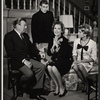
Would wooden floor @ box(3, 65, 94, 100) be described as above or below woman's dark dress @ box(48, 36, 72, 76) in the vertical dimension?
below

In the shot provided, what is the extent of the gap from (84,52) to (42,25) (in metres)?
0.50

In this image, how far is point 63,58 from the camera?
235 cm

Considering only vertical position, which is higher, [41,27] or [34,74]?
[41,27]

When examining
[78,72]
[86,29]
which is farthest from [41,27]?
[78,72]

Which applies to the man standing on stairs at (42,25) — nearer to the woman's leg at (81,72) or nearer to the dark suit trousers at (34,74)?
the dark suit trousers at (34,74)

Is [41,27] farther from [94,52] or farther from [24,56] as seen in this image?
[94,52]

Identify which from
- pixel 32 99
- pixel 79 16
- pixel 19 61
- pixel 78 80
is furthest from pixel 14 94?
pixel 79 16

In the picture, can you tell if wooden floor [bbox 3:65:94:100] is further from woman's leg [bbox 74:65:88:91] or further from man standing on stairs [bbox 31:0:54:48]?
man standing on stairs [bbox 31:0:54:48]

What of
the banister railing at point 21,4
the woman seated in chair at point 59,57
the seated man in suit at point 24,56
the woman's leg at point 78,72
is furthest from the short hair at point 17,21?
the woman's leg at point 78,72

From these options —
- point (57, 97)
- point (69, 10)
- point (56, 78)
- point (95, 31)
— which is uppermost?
point (69, 10)

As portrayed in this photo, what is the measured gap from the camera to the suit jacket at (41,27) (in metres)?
2.35

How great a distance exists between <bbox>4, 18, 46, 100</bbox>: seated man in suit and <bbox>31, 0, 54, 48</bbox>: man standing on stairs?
0.27 ft

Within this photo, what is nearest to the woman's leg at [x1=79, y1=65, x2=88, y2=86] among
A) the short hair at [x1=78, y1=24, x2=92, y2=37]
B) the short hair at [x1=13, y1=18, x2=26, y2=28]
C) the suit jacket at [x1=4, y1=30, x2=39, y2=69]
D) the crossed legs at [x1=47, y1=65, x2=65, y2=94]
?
the crossed legs at [x1=47, y1=65, x2=65, y2=94]

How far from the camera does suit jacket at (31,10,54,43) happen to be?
2.35 metres
